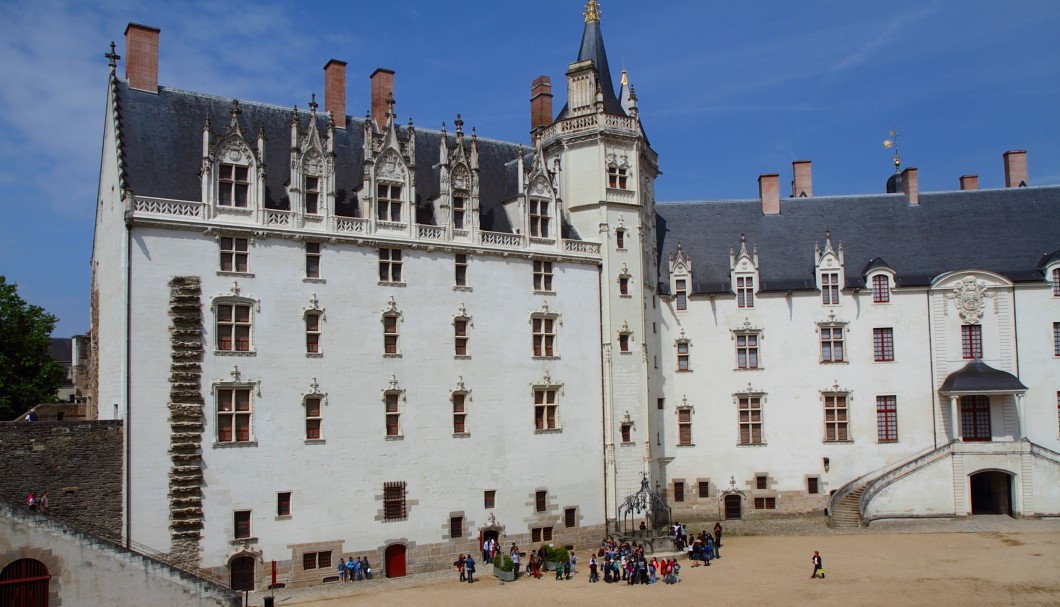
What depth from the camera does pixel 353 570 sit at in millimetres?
30109

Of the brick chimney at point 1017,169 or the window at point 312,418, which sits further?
the brick chimney at point 1017,169

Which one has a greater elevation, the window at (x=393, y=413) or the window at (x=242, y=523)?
the window at (x=393, y=413)

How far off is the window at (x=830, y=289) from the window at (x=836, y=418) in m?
4.10

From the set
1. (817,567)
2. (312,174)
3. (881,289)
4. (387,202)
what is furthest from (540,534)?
(881,289)

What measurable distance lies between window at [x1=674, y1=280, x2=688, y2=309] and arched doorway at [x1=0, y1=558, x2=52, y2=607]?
26336 mm

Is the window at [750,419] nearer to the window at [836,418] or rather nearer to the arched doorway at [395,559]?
the window at [836,418]

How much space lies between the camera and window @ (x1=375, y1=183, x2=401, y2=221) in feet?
107

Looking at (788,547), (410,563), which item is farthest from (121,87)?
(788,547)

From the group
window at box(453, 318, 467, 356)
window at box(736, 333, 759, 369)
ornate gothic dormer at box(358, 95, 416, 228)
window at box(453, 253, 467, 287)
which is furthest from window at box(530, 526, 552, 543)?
window at box(736, 333, 759, 369)

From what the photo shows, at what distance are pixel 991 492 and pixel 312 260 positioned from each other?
98.0 ft

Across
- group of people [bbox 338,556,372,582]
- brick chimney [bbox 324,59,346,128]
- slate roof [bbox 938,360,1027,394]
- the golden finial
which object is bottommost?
group of people [bbox 338,556,372,582]

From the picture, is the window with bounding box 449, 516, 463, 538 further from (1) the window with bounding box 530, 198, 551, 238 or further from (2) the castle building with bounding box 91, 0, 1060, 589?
(1) the window with bounding box 530, 198, 551, 238

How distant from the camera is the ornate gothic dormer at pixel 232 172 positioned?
96.2 feet

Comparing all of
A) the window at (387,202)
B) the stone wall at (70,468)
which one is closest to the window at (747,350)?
the window at (387,202)
